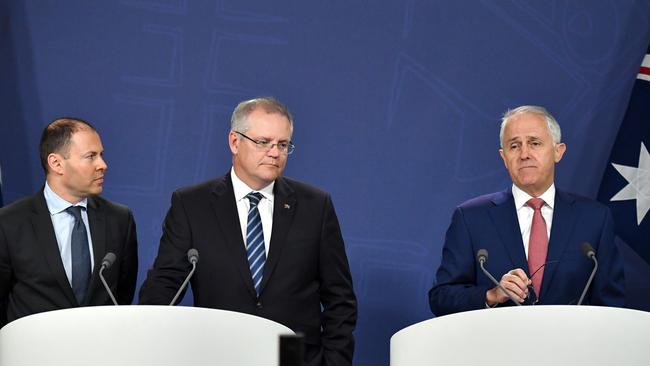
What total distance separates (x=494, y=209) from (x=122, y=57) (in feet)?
6.50

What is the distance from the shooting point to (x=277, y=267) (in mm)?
3711

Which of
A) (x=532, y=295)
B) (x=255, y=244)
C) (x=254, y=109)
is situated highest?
(x=254, y=109)

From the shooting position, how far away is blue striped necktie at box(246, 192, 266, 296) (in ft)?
12.2

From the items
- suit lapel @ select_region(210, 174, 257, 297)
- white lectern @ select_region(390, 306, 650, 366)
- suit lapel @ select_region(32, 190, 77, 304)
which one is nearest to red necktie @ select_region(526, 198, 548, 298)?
suit lapel @ select_region(210, 174, 257, 297)

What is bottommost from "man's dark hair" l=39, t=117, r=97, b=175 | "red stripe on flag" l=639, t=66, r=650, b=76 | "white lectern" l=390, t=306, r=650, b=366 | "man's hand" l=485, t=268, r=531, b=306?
"man's hand" l=485, t=268, r=531, b=306

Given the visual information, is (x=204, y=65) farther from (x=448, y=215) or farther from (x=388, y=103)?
(x=448, y=215)

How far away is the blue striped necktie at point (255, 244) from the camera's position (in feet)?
12.2

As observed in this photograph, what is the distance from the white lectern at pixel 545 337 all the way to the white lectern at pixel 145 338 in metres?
0.36

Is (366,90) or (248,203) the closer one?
(248,203)

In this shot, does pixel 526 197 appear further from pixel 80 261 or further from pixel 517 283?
pixel 80 261

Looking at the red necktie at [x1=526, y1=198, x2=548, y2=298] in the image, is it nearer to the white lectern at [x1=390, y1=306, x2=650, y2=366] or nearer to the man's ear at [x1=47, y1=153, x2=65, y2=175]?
the white lectern at [x1=390, y1=306, x2=650, y2=366]

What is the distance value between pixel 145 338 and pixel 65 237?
166 cm

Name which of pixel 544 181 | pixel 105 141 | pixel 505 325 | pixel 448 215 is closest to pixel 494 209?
pixel 544 181

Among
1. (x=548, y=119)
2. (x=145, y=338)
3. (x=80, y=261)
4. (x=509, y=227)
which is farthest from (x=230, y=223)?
(x=145, y=338)
